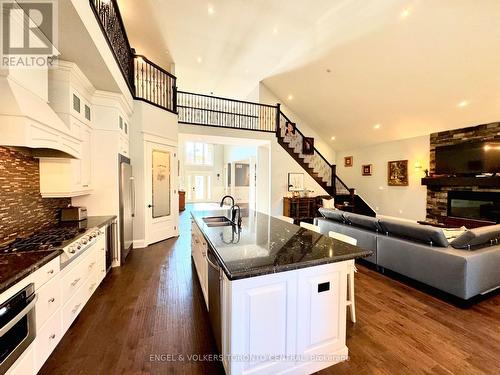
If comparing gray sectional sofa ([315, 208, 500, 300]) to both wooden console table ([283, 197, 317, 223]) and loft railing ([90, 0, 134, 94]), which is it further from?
loft railing ([90, 0, 134, 94])

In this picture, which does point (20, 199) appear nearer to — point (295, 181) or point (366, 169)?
point (295, 181)

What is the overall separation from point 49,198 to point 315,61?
6702 millimetres

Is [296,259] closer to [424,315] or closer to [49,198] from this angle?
[424,315]

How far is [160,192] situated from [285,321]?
4.43 meters

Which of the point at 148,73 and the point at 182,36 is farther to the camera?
the point at 182,36

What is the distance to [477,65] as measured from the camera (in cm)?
456

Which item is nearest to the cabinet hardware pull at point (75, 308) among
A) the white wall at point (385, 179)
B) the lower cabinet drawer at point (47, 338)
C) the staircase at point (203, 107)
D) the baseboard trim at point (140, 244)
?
the lower cabinet drawer at point (47, 338)

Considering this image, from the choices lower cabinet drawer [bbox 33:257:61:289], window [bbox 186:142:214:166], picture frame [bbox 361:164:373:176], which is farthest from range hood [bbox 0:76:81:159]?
window [bbox 186:142:214:166]

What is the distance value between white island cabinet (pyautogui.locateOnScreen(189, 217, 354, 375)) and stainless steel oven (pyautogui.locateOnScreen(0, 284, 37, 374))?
49.6 inches

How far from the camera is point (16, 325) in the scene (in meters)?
1.41

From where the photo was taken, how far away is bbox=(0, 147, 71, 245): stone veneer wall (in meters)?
2.15

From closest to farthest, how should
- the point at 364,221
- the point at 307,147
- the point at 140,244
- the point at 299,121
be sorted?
the point at 364,221 < the point at 140,244 < the point at 307,147 < the point at 299,121

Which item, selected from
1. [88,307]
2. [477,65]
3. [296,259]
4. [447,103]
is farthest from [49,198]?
[447,103]

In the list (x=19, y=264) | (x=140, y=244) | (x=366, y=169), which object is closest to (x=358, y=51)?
(x=366, y=169)
